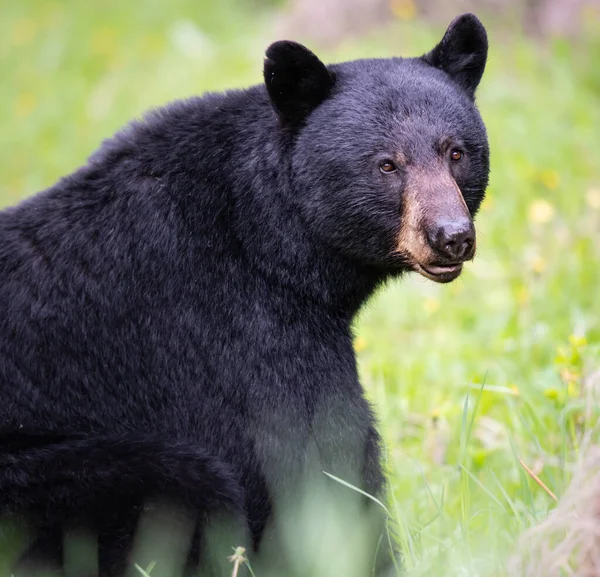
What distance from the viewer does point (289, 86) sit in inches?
→ 134

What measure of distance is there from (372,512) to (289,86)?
5.16 ft

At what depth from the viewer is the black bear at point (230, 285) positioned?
3.09 meters

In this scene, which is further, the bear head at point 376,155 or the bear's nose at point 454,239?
the bear head at point 376,155

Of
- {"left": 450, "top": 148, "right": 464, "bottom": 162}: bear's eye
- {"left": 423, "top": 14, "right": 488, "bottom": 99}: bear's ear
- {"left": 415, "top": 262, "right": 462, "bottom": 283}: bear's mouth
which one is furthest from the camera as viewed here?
{"left": 423, "top": 14, "right": 488, "bottom": 99}: bear's ear

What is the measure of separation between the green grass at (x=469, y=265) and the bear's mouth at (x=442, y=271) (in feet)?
1.52

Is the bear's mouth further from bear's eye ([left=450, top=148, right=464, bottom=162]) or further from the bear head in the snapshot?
bear's eye ([left=450, top=148, right=464, bottom=162])

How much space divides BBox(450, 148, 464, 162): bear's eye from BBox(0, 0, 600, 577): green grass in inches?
33.4

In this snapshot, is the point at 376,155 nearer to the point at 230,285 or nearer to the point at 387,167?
the point at 387,167

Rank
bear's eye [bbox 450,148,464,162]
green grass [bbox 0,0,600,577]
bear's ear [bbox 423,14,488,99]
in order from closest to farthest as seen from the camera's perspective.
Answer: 1. bear's eye [bbox 450,148,464,162]
2. bear's ear [bbox 423,14,488,99]
3. green grass [bbox 0,0,600,577]

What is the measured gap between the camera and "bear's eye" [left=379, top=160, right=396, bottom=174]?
3.37 metres

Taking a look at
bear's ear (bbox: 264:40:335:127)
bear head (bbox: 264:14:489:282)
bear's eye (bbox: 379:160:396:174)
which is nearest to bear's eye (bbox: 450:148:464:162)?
bear head (bbox: 264:14:489:282)

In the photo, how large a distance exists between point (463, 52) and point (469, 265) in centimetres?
297

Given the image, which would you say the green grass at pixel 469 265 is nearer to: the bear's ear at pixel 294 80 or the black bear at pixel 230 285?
the black bear at pixel 230 285

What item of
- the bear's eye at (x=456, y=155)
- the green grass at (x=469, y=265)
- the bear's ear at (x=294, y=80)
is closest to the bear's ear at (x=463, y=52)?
the bear's eye at (x=456, y=155)
